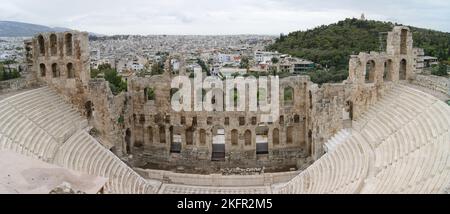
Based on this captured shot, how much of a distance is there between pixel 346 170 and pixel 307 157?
23.5 ft

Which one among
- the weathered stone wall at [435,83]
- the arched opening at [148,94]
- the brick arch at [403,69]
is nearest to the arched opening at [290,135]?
the brick arch at [403,69]

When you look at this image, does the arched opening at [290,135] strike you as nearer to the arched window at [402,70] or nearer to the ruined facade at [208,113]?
the ruined facade at [208,113]

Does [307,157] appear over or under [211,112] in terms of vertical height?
under

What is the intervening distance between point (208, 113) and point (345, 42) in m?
38.7

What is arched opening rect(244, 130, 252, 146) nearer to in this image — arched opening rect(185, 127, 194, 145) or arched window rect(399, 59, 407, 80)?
arched opening rect(185, 127, 194, 145)

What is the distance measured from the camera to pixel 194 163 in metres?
27.3

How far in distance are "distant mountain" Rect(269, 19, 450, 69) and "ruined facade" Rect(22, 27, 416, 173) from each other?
27.6m

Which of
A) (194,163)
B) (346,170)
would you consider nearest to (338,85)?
(346,170)

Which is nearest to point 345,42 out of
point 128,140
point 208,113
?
point 208,113

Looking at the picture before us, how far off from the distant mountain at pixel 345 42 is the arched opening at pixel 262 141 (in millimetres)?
25687

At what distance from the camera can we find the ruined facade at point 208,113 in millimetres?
24734
